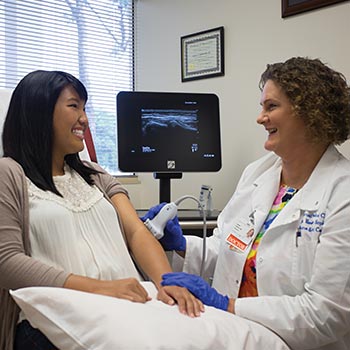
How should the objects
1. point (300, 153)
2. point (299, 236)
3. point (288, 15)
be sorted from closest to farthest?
point (299, 236) → point (300, 153) → point (288, 15)

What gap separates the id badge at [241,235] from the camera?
143cm

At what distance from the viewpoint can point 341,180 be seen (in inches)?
49.9

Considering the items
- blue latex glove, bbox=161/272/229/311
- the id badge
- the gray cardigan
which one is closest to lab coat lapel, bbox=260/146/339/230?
the id badge

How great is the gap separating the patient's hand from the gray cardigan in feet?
0.84

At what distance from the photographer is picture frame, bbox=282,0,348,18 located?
211cm

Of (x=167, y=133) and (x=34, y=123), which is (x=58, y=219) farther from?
(x=167, y=133)

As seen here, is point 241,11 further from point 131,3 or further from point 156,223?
point 156,223

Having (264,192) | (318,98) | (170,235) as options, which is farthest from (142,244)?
(318,98)

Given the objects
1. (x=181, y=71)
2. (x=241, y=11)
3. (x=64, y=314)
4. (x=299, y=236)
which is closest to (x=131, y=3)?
(x=181, y=71)

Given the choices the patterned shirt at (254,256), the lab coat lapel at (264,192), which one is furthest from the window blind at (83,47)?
the patterned shirt at (254,256)

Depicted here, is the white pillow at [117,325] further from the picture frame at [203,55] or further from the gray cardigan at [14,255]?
the picture frame at [203,55]

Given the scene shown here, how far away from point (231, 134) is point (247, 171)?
3.04 feet

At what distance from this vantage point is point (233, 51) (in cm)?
253

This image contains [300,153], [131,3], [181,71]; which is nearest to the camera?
[300,153]
